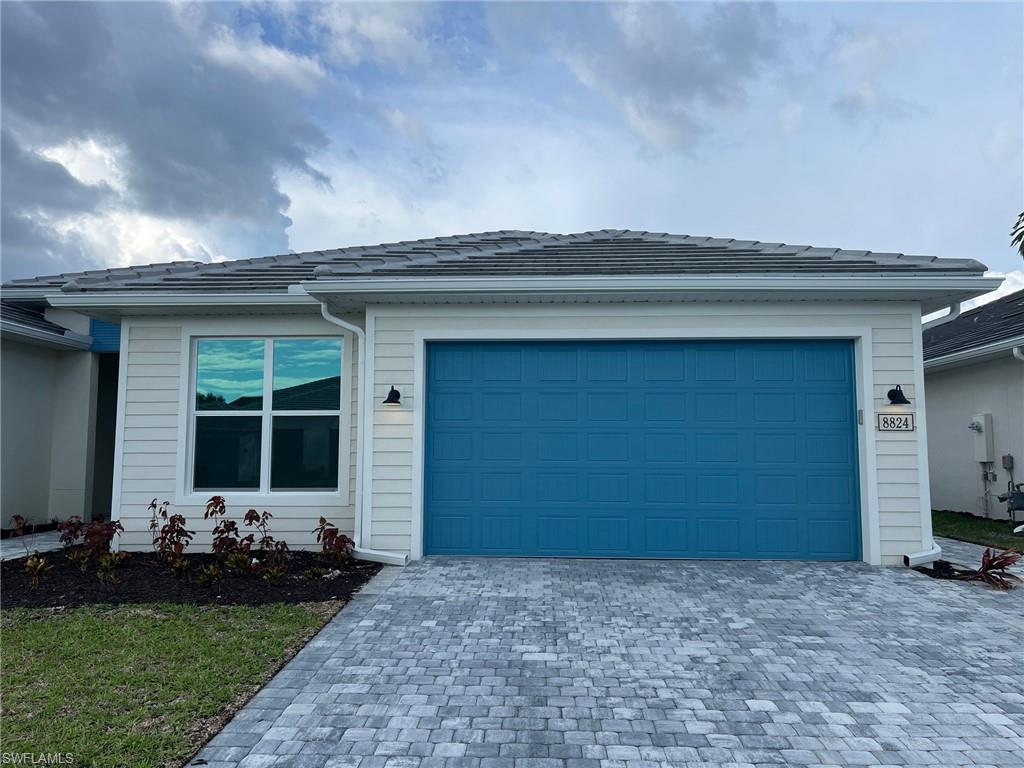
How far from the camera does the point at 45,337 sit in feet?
26.0

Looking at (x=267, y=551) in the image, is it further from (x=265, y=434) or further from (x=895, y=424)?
(x=895, y=424)

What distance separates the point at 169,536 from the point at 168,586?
883 millimetres

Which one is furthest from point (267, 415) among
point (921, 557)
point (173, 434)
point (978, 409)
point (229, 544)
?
point (978, 409)

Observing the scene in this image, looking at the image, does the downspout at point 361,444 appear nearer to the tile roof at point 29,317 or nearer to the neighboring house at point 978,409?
the tile roof at point 29,317

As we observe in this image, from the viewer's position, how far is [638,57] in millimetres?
10281

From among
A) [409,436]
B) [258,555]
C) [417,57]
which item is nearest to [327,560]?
[258,555]

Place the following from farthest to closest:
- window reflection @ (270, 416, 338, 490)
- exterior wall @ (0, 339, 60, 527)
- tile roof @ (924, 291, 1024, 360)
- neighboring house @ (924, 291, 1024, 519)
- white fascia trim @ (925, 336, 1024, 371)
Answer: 1. tile roof @ (924, 291, 1024, 360)
2. neighboring house @ (924, 291, 1024, 519)
3. white fascia trim @ (925, 336, 1024, 371)
4. exterior wall @ (0, 339, 60, 527)
5. window reflection @ (270, 416, 338, 490)

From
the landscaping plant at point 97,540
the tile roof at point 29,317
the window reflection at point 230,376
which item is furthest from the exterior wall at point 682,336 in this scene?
the tile roof at point 29,317

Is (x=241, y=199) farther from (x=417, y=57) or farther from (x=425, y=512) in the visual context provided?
(x=425, y=512)

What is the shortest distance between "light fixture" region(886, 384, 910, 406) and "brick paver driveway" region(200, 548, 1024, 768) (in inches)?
72.6

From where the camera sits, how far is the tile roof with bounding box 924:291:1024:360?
949cm

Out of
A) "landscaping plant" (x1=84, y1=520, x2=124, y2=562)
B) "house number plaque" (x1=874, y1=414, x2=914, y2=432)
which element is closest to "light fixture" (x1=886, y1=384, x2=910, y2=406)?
"house number plaque" (x1=874, y1=414, x2=914, y2=432)

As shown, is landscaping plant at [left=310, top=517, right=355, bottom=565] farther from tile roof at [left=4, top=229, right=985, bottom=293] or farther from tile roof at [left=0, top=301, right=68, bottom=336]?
tile roof at [left=0, top=301, right=68, bottom=336]

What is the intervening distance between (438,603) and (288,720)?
6.51 feet
